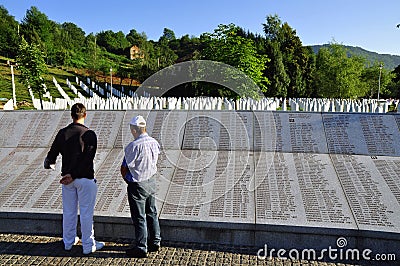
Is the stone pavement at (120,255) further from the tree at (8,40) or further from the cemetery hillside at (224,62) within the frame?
the tree at (8,40)

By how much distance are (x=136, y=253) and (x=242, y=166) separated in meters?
2.67

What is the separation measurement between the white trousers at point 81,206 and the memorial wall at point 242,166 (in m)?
0.56

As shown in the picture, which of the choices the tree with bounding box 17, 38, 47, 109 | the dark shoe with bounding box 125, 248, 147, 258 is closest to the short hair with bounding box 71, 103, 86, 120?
the dark shoe with bounding box 125, 248, 147, 258

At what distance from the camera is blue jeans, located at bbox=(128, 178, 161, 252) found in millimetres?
4324

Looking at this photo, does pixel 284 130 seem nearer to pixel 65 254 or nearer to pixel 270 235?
pixel 270 235

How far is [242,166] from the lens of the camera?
6.39 metres

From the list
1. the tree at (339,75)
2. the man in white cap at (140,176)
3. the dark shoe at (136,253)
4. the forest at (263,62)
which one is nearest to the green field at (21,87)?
the forest at (263,62)

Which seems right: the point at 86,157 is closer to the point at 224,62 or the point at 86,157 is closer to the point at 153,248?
the point at 153,248

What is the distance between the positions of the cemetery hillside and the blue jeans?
487 inches

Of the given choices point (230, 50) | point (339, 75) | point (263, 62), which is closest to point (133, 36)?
point (339, 75)

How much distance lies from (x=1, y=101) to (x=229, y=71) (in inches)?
875

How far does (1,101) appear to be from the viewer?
86.4 feet

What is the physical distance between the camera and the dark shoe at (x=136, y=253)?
4.55m

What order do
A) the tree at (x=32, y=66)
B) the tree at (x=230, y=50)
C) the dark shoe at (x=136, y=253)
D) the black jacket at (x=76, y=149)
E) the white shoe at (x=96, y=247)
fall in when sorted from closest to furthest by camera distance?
the black jacket at (x=76, y=149)
the dark shoe at (x=136, y=253)
the white shoe at (x=96, y=247)
the tree at (x=230, y=50)
the tree at (x=32, y=66)
